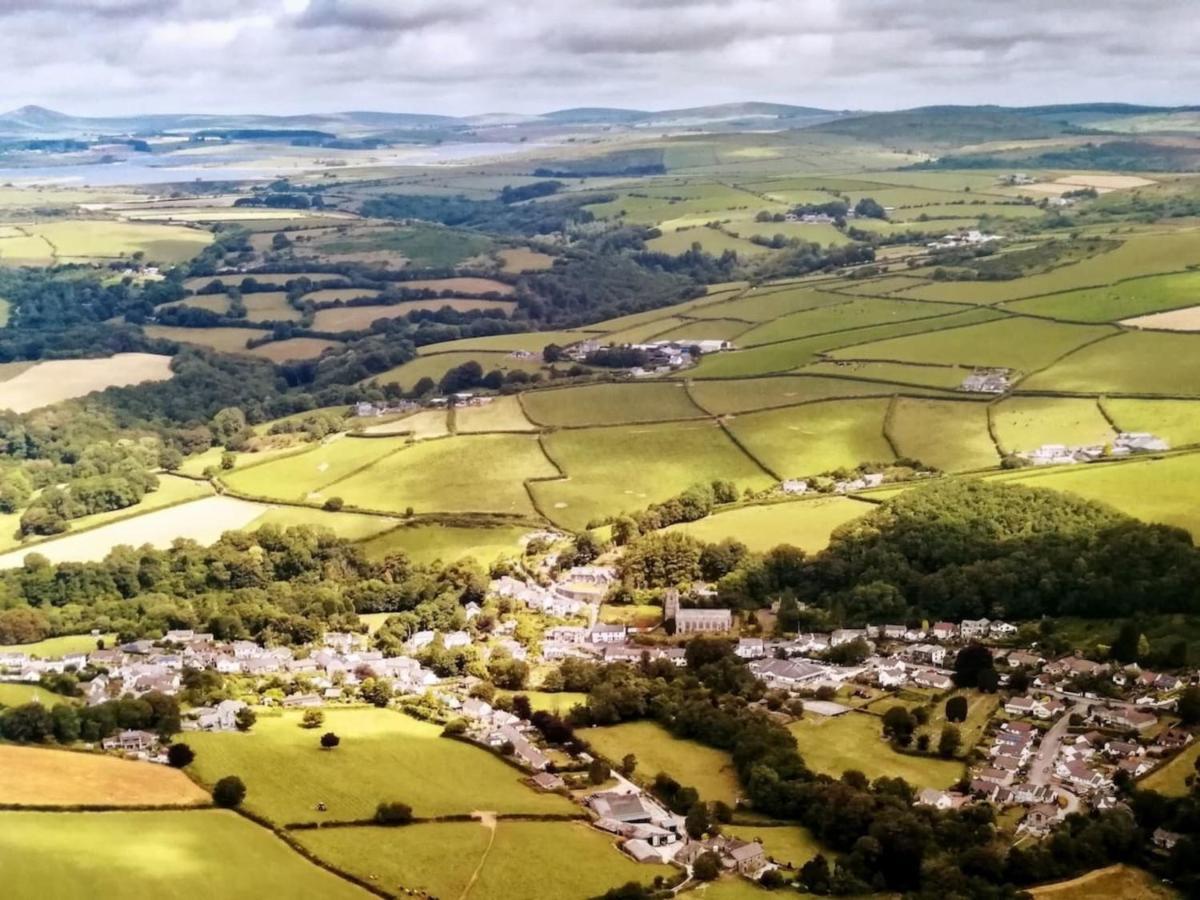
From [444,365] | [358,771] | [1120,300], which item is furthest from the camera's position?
[444,365]

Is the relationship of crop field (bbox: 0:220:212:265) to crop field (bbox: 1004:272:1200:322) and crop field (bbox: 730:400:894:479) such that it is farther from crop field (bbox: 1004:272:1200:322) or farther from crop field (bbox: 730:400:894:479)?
crop field (bbox: 1004:272:1200:322)

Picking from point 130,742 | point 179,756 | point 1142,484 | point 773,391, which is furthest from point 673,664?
point 773,391

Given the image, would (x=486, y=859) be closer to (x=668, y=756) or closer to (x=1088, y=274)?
(x=668, y=756)

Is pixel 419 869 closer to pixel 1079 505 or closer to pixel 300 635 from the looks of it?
pixel 300 635

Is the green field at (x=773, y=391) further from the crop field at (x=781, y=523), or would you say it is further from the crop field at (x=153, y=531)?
the crop field at (x=153, y=531)

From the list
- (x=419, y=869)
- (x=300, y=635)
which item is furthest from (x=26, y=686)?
(x=419, y=869)

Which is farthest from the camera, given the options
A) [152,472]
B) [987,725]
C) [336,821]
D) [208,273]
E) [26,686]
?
[208,273]
